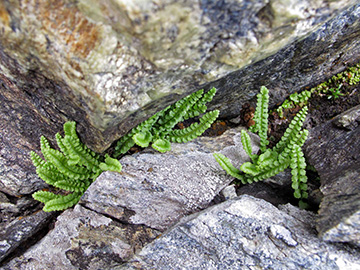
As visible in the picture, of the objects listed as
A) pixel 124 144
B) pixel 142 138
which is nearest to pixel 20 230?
pixel 124 144

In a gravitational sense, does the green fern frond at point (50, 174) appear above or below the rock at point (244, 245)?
above

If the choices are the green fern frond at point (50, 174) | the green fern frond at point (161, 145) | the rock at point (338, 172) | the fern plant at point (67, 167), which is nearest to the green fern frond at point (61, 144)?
the fern plant at point (67, 167)

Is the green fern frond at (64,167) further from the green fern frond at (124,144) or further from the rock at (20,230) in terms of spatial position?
the rock at (20,230)

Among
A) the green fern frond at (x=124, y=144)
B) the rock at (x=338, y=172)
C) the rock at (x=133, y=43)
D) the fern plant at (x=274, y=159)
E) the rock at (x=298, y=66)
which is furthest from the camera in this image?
the green fern frond at (x=124, y=144)

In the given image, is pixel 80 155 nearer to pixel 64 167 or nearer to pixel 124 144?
pixel 64 167

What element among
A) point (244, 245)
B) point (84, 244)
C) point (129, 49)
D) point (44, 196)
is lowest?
point (84, 244)

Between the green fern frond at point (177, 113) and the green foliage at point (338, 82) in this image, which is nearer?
the green fern frond at point (177, 113)

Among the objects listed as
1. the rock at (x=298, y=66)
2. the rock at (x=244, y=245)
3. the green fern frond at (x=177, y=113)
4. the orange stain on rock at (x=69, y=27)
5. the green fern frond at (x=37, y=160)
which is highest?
the orange stain on rock at (x=69, y=27)
